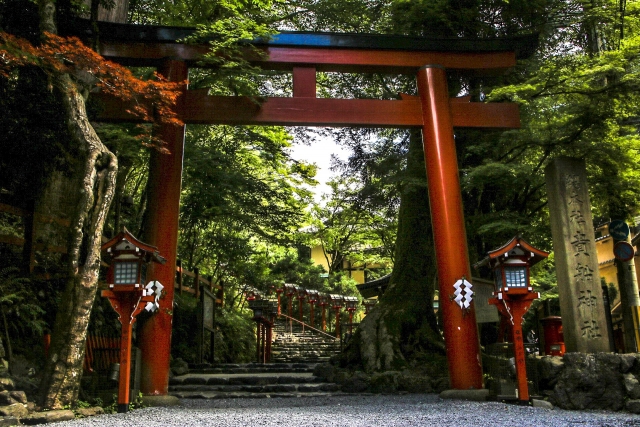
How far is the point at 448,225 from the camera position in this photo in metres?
9.42

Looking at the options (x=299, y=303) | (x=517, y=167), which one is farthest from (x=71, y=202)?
(x=299, y=303)

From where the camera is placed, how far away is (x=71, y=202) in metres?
9.60

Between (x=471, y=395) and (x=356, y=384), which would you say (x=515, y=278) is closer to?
(x=471, y=395)

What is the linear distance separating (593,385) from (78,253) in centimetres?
699

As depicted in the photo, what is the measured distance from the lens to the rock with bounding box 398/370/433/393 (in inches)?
404

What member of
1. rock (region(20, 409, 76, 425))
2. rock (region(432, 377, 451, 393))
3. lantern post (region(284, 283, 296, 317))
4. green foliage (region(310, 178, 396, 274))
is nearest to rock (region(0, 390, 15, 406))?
rock (region(20, 409, 76, 425))

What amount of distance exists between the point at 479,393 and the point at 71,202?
24.7ft

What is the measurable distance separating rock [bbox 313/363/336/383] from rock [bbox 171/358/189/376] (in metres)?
3.01

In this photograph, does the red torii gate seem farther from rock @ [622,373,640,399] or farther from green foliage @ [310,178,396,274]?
green foliage @ [310,178,396,274]

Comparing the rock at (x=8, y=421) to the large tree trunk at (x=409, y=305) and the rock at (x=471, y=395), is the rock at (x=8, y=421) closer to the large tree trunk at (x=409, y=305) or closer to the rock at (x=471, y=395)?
the rock at (x=471, y=395)

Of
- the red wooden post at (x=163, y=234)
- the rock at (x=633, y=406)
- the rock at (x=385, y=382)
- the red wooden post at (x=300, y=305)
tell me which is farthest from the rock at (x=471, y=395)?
the red wooden post at (x=300, y=305)

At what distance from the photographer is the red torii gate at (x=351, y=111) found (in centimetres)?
885

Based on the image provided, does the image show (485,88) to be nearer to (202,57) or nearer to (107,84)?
(202,57)

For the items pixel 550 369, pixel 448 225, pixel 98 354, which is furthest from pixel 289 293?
pixel 550 369
